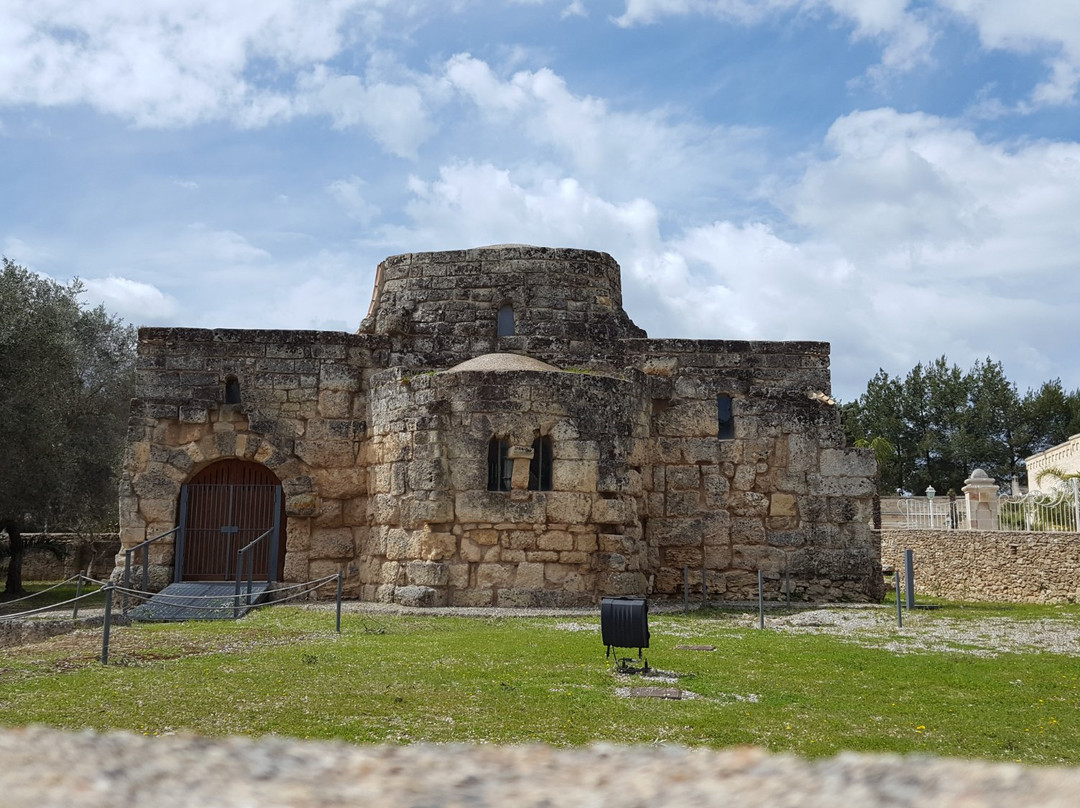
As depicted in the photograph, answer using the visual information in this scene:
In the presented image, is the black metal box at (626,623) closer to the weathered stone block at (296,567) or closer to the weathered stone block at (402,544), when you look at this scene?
the weathered stone block at (402,544)

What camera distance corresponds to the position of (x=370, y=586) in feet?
56.0

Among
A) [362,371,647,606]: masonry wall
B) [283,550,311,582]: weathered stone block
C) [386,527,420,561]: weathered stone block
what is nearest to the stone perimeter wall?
[362,371,647,606]: masonry wall

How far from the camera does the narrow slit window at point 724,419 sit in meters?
18.3

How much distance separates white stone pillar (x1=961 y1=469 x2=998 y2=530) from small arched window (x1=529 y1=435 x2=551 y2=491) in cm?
1457

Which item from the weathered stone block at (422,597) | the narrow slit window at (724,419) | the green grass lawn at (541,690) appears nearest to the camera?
the green grass lawn at (541,690)

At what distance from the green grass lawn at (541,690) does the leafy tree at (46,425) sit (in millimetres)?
9417

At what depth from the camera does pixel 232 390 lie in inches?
713

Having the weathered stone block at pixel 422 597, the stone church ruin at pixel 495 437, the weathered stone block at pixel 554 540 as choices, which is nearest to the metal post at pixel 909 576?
the stone church ruin at pixel 495 437

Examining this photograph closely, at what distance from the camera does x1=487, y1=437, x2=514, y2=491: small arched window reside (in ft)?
52.5

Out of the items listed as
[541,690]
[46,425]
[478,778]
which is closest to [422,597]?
[541,690]

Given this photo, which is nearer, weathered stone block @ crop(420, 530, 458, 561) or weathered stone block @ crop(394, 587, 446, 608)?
weathered stone block @ crop(394, 587, 446, 608)

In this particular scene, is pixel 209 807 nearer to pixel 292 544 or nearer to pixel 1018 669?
pixel 1018 669

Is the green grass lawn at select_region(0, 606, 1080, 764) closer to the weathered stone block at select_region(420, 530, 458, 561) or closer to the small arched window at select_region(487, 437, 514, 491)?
the weathered stone block at select_region(420, 530, 458, 561)

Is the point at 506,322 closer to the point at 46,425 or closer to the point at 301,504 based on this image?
the point at 301,504
